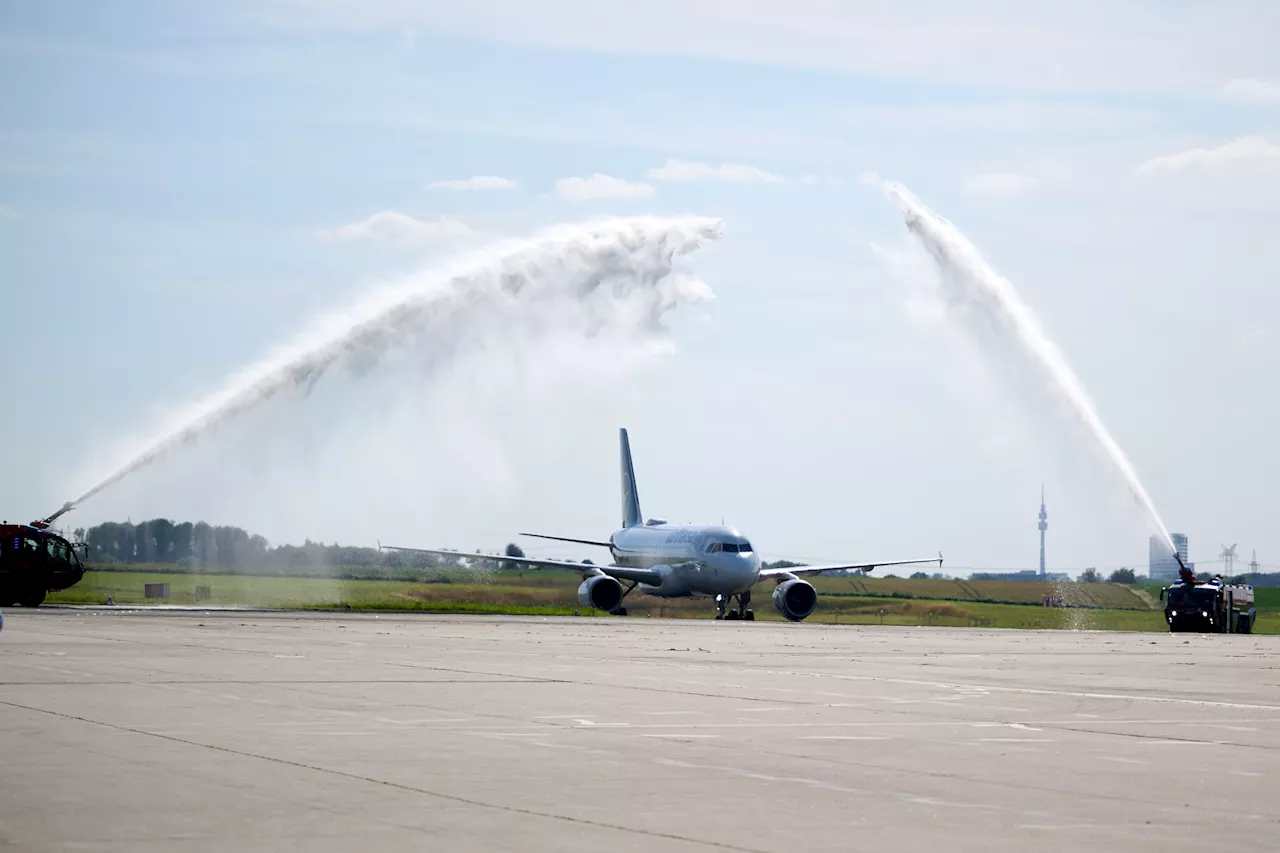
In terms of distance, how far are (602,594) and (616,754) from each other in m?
63.8

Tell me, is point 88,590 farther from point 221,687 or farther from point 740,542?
point 221,687

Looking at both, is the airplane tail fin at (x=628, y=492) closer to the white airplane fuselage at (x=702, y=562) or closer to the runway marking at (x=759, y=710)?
the white airplane fuselage at (x=702, y=562)

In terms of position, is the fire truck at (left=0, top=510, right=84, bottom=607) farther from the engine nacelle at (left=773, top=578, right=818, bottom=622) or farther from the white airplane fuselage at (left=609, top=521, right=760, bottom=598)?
the engine nacelle at (left=773, top=578, right=818, bottom=622)

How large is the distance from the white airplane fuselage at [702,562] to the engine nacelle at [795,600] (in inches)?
70.0

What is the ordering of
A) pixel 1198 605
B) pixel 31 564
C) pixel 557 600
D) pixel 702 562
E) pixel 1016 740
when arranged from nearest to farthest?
1. pixel 1016 740
2. pixel 1198 605
3. pixel 31 564
4. pixel 702 562
5. pixel 557 600

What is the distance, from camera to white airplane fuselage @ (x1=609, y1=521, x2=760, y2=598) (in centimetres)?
7712

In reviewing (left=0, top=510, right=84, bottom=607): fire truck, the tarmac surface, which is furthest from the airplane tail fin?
the tarmac surface

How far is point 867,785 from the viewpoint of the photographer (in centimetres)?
1339

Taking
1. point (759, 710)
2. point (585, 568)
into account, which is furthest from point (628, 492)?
point (759, 710)

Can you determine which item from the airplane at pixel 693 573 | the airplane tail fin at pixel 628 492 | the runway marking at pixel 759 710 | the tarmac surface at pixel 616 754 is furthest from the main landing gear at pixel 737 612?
the runway marking at pixel 759 710

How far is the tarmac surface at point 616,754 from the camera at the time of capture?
10.9 metres

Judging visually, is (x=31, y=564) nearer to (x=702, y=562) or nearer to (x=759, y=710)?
(x=702, y=562)

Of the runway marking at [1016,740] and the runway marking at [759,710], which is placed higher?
the runway marking at [1016,740]

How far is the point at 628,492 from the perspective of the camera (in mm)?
100438
